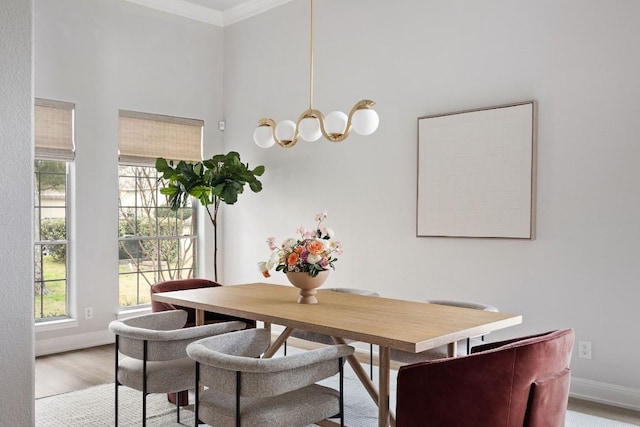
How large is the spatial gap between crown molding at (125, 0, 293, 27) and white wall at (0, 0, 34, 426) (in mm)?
3733

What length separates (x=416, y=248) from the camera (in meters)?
4.86

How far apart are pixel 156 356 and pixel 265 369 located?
2.90 feet

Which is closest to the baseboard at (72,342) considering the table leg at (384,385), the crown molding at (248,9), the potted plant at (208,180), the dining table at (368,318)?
Result: the potted plant at (208,180)

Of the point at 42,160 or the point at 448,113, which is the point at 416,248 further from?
the point at 42,160

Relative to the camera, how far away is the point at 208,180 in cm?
577

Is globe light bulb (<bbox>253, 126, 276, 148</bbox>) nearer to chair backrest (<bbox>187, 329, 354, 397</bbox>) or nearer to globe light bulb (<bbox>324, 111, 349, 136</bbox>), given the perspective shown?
globe light bulb (<bbox>324, 111, 349, 136</bbox>)

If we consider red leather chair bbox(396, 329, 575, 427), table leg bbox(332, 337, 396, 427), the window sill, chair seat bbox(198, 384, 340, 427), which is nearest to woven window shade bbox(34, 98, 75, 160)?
the window sill

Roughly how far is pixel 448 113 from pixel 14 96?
3146 millimetres

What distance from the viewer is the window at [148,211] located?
5926 mm

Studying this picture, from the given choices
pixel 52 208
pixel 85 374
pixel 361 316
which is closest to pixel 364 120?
pixel 361 316

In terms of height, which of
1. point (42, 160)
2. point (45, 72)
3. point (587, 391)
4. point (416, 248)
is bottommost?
point (587, 391)

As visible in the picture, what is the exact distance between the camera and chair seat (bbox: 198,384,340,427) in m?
2.42

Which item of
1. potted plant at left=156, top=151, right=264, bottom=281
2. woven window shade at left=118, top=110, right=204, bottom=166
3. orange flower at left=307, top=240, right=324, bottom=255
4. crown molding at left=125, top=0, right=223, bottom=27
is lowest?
orange flower at left=307, top=240, right=324, bottom=255

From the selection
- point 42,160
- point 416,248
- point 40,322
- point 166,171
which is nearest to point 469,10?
point 416,248
